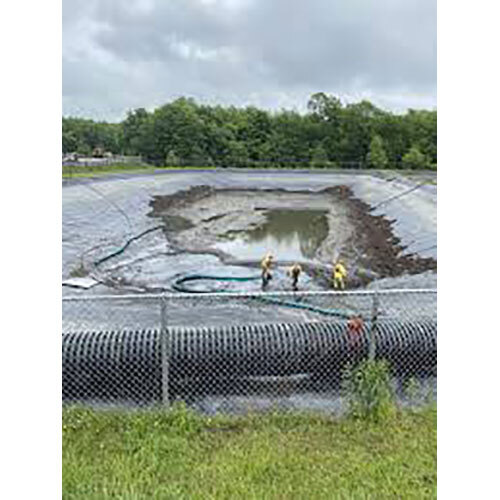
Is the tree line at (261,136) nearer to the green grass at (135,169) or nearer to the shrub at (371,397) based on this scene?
the green grass at (135,169)

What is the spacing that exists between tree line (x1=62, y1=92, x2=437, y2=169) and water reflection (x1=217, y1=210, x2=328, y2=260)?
20.1 metres

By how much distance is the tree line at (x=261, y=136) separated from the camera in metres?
45.0

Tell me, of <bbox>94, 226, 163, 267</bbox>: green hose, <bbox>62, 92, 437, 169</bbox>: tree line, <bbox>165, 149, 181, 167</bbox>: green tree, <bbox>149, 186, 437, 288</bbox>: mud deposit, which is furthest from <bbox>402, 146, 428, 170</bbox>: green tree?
<bbox>94, 226, 163, 267</bbox>: green hose

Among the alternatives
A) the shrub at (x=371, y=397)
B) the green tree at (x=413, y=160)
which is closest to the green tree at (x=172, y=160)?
the green tree at (x=413, y=160)

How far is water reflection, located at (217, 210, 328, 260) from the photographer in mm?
16555

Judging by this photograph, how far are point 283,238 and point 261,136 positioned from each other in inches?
1353

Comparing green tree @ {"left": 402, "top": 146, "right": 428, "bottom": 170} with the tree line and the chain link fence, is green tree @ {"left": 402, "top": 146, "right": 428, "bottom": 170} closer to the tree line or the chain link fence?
the tree line

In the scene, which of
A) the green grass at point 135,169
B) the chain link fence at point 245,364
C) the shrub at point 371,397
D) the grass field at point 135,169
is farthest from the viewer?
the grass field at point 135,169

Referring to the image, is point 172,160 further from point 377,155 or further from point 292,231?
point 292,231

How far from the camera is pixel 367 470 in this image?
2951 mm

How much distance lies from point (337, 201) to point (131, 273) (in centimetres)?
2027

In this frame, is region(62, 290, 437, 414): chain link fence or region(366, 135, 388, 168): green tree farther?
region(366, 135, 388, 168): green tree
